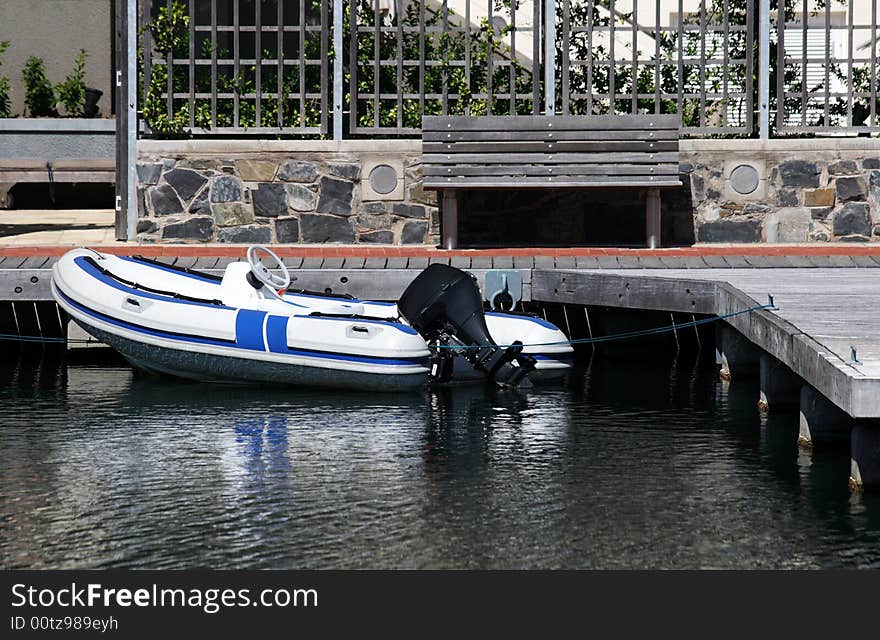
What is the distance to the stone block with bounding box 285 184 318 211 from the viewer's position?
42.6ft

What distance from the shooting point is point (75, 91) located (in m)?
18.8

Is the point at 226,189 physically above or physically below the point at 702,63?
below

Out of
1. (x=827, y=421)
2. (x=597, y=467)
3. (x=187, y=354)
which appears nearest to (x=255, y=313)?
(x=187, y=354)

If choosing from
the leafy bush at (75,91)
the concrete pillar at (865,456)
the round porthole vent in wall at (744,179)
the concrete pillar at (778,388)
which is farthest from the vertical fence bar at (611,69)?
the leafy bush at (75,91)

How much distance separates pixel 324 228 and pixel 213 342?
320cm

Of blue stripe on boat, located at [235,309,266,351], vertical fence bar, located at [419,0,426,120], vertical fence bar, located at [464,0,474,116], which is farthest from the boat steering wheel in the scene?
vertical fence bar, located at [464,0,474,116]

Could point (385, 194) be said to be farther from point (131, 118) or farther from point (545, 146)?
point (131, 118)

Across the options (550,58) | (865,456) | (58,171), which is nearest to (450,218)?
(550,58)

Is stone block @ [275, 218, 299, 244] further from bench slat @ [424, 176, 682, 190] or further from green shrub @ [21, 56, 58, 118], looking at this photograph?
green shrub @ [21, 56, 58, 118]

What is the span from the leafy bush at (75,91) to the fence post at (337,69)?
659 cm

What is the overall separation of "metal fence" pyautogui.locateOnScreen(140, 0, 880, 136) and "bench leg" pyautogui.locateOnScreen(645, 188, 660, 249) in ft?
3.04

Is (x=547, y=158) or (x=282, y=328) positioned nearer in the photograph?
(x=282, y=328)
